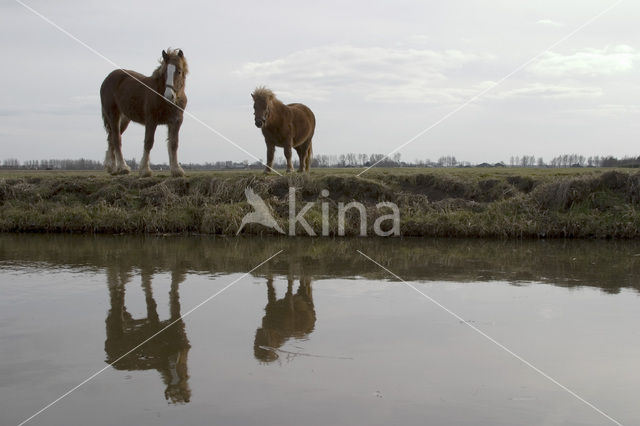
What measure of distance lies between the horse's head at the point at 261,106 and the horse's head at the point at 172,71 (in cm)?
167

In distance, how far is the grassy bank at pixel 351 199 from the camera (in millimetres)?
12180

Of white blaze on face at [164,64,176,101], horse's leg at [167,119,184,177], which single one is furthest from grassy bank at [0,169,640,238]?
white blaze on face at [164,64,176,101]

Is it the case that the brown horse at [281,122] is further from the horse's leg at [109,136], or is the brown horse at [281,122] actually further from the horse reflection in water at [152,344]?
the horse reflection in water at [152,344]

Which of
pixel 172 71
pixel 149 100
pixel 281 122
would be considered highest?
pixel 172 71

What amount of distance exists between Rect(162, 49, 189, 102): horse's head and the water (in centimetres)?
491

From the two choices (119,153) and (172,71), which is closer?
(172,71)

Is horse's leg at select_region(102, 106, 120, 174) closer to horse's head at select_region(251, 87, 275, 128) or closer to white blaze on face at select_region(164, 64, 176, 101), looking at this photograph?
white blaze on face at select_region(164, 64, 176, 101)

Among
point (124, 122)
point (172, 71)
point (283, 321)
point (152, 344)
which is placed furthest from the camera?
Result: point (124, 122)

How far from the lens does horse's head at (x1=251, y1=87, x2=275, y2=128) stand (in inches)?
535

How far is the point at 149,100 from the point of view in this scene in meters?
13.3

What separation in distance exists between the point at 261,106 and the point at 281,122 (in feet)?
2.86

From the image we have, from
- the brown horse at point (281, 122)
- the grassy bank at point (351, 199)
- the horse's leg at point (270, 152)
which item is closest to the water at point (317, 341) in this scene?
the grassy bank at point (351, 199)

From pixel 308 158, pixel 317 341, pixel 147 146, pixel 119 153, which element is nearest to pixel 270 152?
pixel 308 158

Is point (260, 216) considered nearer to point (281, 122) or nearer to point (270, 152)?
point (270, 152)
